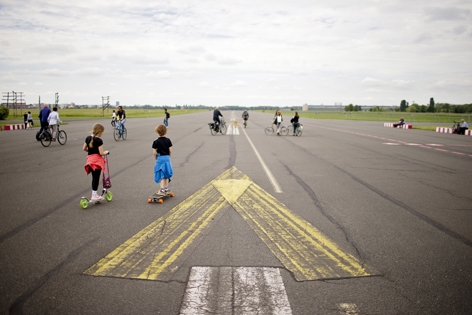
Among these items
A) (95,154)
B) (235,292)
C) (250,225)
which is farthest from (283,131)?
(235,292)

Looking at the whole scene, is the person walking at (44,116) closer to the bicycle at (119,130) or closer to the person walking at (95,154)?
the bicycle at (119,130)

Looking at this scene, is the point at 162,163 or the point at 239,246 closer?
the point at 239,246

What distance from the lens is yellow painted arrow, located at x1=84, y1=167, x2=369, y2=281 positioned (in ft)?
12.3

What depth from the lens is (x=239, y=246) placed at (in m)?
4.36

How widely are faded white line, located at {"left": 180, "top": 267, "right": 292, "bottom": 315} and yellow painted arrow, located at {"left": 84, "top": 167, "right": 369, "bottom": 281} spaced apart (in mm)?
341

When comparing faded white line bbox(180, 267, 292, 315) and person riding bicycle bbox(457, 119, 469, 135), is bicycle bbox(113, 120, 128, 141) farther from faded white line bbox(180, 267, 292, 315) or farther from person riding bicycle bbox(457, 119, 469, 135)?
person riding bicycle bbox(457, 119, 469, 135)

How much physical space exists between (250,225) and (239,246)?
86cm

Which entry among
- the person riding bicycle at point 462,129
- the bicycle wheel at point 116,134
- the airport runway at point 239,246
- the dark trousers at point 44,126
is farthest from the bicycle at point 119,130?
the person riding bicycle at point 462,129

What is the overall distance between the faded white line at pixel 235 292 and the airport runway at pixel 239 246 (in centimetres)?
1

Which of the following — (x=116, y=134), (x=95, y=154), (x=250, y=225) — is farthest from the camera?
(x=116, y=134)

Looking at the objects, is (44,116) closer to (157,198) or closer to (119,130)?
(119,130)

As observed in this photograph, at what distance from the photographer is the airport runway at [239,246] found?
318 centimetres

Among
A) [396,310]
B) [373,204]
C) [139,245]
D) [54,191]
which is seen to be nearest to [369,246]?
[396,310]

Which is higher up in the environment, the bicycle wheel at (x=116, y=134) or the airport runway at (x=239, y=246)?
the bicycle wheel at (x=116, y=134)
